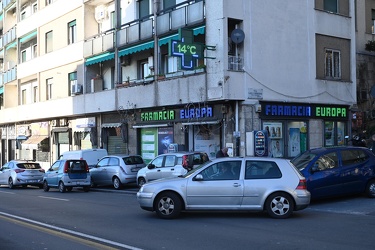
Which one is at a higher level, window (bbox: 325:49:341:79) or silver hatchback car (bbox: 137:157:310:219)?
window (bbox: 325:49:341:79)

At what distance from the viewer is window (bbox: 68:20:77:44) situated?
3170 centimetres

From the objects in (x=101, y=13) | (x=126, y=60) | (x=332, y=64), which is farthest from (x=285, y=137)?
(x=101, y=13)

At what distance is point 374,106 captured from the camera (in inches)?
1059

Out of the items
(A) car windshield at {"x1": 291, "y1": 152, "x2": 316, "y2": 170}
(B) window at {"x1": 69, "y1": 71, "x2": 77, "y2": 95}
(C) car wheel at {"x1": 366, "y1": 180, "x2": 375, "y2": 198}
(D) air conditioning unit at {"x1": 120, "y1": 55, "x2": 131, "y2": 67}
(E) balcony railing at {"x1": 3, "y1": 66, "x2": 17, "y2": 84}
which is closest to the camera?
(A) car windshield at {"x1": 291, "y1": 152, "x2": 316, "y2": 170}

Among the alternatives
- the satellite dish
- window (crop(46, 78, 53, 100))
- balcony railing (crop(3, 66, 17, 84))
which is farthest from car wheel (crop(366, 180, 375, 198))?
balcony railing (crop(3, 66, 17, 84))

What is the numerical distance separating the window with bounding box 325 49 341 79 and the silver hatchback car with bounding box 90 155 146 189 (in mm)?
10474

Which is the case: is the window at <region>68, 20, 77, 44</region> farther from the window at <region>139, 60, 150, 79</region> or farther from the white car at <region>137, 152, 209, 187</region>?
the white car at <region>137, 152, 209, 187</region>

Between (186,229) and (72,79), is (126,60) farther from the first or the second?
(186,229)

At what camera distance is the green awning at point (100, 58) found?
27469mm

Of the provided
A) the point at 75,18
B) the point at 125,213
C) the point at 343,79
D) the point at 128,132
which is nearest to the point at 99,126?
the point at 128,132

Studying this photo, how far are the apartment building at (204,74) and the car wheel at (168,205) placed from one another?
9385 millimetres

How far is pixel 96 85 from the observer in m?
29.8

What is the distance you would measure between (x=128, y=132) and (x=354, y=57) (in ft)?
42.3

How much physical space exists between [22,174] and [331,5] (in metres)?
18.2
